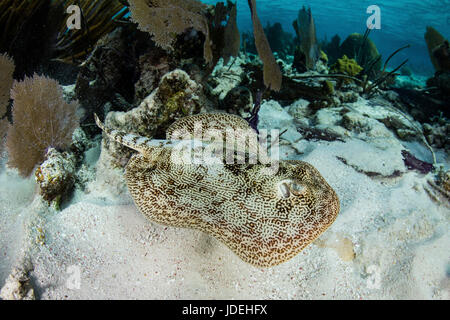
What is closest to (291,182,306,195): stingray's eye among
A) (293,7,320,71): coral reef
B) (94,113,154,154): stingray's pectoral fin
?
(94,113,154,154): stingray's pectoral fin

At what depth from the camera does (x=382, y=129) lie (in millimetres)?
5094

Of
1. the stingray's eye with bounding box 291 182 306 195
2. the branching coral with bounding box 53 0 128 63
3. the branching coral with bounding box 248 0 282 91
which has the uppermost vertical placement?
the branching coral with bounding box 53 0 128 63

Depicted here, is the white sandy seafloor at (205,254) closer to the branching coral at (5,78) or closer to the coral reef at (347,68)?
the branching coral at (5,78)

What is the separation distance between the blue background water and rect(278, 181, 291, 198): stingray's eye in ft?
110

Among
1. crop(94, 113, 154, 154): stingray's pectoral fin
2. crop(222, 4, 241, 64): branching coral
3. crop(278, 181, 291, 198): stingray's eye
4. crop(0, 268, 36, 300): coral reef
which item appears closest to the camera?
crop(0, 268, 36, 300): coral reef

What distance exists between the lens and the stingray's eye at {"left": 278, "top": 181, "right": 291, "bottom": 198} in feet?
7.59

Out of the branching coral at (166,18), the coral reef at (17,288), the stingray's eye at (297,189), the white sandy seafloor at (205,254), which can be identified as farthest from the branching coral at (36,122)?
the stingray's eye at (297,189)

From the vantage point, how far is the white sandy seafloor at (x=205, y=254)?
2443 millimetres

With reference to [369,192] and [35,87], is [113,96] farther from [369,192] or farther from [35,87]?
[369,192]

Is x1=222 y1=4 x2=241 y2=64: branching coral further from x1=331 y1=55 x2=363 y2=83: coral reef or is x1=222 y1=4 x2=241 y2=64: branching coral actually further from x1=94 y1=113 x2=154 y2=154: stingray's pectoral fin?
x1=331 y1=55 x2=363 y2=83: coral reef

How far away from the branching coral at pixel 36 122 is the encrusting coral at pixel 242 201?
201 cm

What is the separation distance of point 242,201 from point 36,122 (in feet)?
12.8

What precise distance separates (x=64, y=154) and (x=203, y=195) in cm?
280

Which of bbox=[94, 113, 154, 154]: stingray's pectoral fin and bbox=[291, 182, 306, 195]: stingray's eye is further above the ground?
bbox=[94, 113, 154, 154]: stingray's pectoral fin
